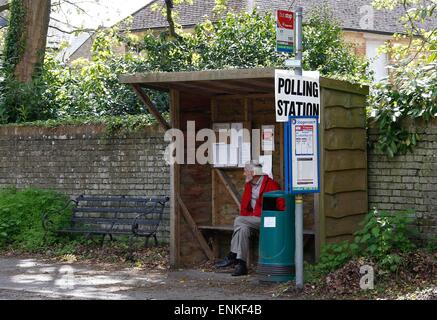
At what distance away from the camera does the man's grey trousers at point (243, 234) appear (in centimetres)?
1218

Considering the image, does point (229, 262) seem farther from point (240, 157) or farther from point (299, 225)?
point (299, 225)

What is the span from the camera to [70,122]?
1611 cm

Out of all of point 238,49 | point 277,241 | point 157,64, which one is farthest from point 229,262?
point 157,64

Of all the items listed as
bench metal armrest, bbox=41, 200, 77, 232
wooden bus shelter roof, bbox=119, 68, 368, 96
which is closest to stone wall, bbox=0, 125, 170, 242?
bench metal armrest, bbox=41, 200, 77, 232

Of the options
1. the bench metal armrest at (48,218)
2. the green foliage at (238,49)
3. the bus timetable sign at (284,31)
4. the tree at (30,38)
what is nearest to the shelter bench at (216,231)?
the bench metal armrest at (48,218)

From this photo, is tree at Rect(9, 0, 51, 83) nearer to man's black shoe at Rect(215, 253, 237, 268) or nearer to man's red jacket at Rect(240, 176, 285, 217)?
man's black shoe at Rect(215, 253, 237, 268)

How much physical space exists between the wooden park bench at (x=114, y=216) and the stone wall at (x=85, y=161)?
0.20 metres

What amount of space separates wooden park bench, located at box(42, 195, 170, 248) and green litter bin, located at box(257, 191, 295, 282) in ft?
10.4

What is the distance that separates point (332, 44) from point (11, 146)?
24.1 feet

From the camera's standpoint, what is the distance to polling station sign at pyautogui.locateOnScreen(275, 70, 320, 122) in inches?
397

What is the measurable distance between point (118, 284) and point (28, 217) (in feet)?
15.6

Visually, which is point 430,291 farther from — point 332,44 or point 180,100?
point 332,44

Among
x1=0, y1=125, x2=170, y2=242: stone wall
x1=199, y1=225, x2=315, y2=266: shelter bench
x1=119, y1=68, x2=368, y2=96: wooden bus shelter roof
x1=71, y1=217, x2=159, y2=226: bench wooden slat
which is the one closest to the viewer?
x1=119, y1=68, x2=368, y2=96: wooden bus shelter roof

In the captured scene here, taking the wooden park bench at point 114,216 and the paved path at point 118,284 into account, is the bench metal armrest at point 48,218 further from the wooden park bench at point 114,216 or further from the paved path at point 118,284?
the paved path at point 118,284
